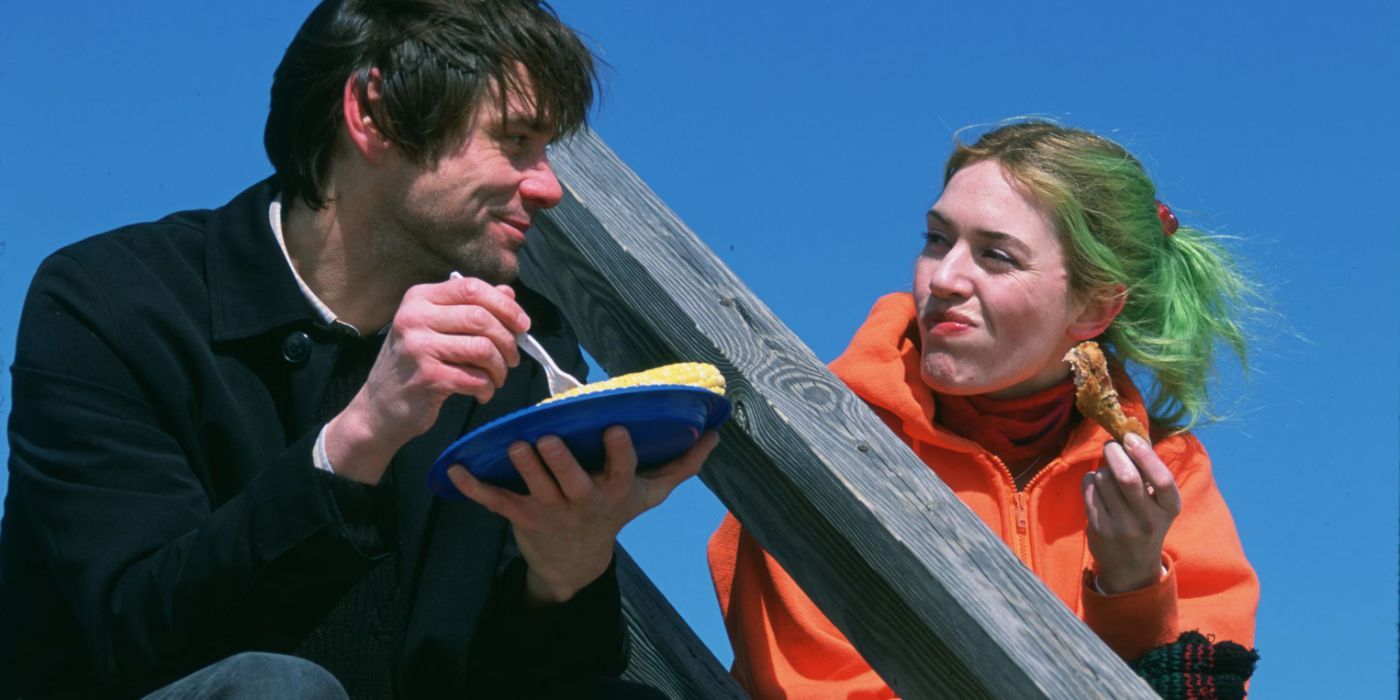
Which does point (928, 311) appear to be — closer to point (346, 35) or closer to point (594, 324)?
point (594, 324)

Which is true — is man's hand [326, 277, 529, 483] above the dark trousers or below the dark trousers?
above

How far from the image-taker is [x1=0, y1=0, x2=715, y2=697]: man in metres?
2.34

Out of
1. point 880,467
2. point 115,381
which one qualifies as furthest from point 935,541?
point 115,381

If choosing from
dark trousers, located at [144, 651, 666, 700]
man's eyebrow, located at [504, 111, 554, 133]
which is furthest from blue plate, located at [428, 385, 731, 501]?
man's eyebrow, located at [504, 111, 554, 133]

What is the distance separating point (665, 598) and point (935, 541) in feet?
3.02

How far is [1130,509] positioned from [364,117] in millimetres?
1472

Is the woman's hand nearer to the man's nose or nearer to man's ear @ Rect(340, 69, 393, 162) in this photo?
the man's nose

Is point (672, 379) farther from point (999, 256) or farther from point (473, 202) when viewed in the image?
point (999, 256)

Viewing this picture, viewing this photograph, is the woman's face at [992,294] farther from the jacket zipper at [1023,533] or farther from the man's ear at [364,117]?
the man's ear at [364,117]

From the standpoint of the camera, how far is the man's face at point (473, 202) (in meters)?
2.96

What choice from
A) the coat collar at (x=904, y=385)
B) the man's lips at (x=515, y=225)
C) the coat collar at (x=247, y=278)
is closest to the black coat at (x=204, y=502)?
the coat collar at (x=247, y=278)

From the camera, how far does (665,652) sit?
3010 mm

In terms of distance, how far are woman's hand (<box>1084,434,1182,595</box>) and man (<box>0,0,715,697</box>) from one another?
2.78 feet

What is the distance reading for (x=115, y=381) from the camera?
Answer: 8.39ft
